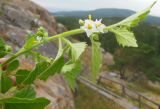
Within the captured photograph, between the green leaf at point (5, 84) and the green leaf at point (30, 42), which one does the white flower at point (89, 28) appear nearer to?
the green leaf at point (30, 42)

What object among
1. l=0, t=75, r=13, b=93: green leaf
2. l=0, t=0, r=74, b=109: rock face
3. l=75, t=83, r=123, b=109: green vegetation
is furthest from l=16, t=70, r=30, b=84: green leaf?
l=75, t=83, r=123, b=109: green vegetation

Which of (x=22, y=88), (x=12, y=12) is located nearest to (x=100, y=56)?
(x=22, y=88)

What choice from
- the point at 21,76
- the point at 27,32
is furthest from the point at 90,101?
the point at 21,76

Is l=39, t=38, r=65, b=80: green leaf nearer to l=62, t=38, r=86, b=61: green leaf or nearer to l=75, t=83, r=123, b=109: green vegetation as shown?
l=62, t=38, r=86, b=61: green leaf

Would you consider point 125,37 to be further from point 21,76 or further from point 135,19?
point 21,76

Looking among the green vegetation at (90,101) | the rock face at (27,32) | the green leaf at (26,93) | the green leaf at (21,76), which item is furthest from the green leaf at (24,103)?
the green vegetation at (90,101)

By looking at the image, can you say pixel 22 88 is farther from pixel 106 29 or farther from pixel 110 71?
pixel 110 71

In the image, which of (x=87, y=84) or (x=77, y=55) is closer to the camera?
(x=77, y=55)
